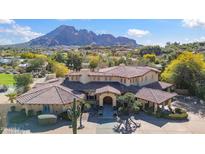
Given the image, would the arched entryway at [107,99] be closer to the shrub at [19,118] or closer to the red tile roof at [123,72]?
the red tile roof at [123,72]

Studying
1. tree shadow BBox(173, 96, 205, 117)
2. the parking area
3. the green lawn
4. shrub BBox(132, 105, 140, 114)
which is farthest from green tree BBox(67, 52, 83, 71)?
shrub BBox(132, 105, 140, 114)

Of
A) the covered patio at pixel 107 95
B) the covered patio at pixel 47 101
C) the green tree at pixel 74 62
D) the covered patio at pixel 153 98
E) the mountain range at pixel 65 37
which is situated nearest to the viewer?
the covered patio at pixel 47 101

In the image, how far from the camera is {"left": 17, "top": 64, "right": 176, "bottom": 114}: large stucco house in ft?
62.8

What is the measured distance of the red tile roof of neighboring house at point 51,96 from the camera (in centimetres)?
1895

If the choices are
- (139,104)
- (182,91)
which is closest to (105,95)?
(139,104)

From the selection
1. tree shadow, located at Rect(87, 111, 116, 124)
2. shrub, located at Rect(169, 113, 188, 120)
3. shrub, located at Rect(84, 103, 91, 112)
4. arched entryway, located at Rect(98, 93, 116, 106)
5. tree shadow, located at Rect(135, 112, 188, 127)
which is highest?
arched entryway, located at Rect(98, 93, 116, 106)

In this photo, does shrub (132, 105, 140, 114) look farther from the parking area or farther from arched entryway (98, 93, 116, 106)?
arched entryway (98, 93, 116, 106)

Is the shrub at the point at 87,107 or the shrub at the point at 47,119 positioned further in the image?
the shrub at the point at 87,107

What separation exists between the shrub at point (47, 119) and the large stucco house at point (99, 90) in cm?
121

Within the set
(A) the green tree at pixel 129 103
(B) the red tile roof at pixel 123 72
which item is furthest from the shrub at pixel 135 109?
(B) the red tile roof at pixel 123 72

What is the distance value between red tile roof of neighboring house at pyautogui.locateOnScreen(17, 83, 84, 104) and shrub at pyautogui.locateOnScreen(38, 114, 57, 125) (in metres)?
1.30

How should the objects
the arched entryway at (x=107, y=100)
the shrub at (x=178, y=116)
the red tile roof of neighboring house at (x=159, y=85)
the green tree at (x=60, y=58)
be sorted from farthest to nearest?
the green tree at (x=60, y=58) < the red tile roof of neighboring house at (x=159, y=85) < the arched entryway at (x=107, y=100) < the shrub at (x=178, y=116)

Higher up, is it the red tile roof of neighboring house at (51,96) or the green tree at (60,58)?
the green tree at (60,58)
